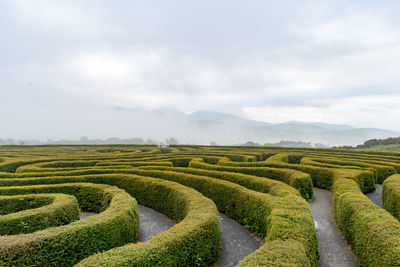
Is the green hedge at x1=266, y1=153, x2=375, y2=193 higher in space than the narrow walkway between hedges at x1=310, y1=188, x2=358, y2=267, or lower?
higher

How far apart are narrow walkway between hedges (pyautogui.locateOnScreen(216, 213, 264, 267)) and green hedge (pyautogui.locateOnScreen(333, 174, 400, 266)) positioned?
3425 mm

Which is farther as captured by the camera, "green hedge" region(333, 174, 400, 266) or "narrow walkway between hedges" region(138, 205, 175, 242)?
"narrow walkway between hedges" region(138, 205, 175, 242)

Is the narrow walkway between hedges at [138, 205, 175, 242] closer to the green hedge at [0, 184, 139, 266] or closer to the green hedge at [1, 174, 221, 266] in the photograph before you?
the green hedge at [1, 174, 221, 266]

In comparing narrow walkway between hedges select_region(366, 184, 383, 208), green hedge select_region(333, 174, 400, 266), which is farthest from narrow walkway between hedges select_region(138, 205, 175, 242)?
narrow walkway between hedges select_region(366, 184, 383, 208)

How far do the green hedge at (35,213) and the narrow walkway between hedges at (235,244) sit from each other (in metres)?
6.99

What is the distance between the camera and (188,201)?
10.3m

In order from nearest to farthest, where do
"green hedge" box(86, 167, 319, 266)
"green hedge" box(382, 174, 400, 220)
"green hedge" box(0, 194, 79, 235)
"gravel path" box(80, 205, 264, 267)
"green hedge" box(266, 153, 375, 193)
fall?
1. "green hedge" box(86, 167, 319, 266)
2. "gravel path" box(80, 205, 264, 267)
3. "green hedge" box(0, 194, 79, 235)
4. "green hedge" box(382, 174, 400, 220)
5. "green hedge" box(266, 153, 375, 193)

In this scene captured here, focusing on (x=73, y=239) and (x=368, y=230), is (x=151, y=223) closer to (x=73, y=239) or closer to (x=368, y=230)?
(x=73, y=239)

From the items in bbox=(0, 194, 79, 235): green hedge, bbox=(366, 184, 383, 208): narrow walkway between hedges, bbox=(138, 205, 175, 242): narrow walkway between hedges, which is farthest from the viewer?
bbox=(366, 184, 383, 208): narrow walkway between hedges

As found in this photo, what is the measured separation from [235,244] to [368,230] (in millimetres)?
4638

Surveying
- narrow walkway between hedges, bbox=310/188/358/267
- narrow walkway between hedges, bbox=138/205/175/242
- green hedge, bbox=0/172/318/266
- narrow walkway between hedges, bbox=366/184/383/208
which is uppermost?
green hedge, bbox=0/172/318/266

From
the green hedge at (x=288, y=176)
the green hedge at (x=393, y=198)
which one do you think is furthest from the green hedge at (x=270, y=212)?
the green hedge at (x=393, y=198)

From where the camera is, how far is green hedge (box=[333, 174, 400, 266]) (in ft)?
19.8

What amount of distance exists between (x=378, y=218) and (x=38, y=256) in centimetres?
1068
